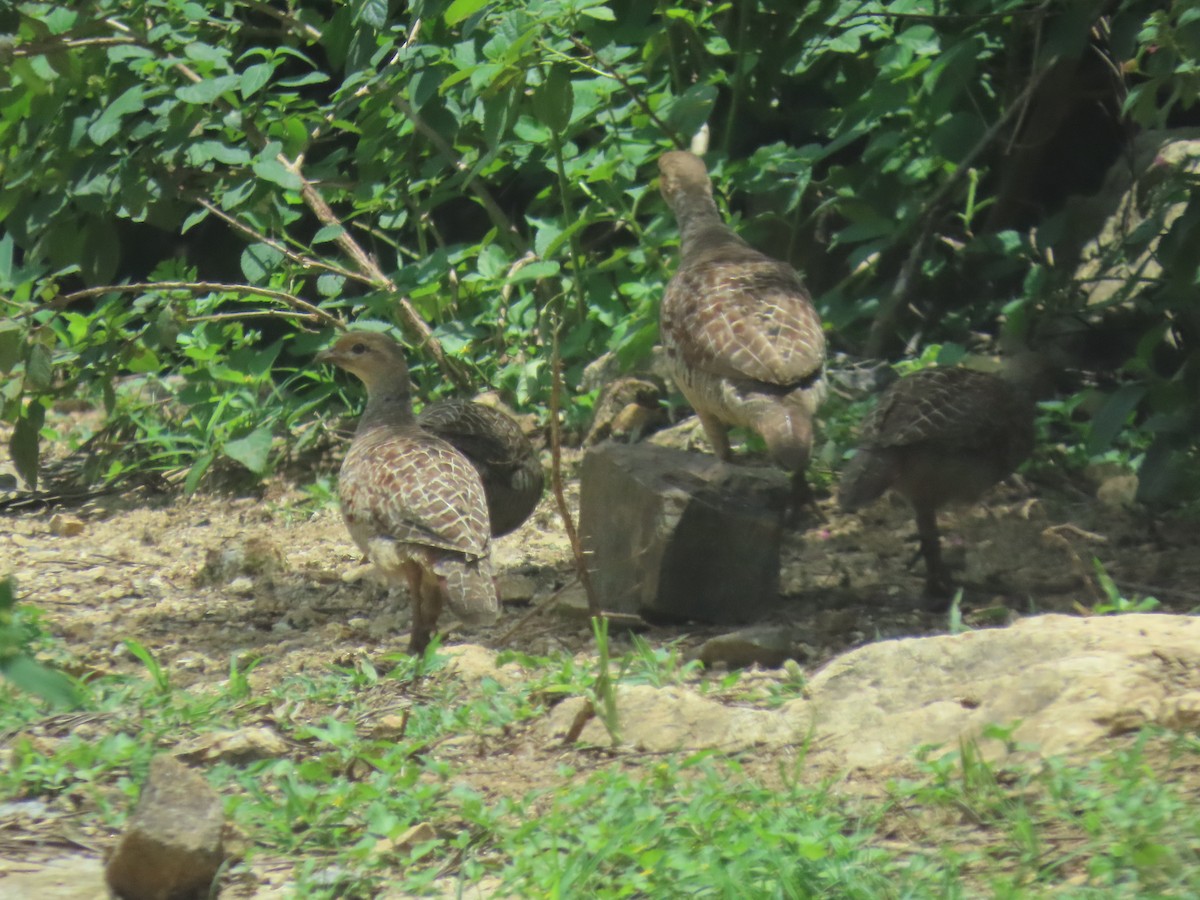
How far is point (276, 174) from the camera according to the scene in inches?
255

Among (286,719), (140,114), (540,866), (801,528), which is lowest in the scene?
(801,528)

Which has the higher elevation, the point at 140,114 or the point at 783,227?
the point at 140,114

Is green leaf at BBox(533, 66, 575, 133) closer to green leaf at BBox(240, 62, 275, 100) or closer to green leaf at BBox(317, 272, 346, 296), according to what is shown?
green leaf at BBox(240, 62, 275, 100)

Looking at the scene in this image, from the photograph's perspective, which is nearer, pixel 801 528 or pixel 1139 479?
pixel 1139 479

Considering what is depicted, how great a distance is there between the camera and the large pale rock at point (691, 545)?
5355mm

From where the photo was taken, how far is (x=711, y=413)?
637cm

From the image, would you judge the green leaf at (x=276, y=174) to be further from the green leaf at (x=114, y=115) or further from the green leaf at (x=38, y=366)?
the green leaf at (x=38, y=366)

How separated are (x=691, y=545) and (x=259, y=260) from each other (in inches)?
115

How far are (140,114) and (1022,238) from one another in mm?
4483

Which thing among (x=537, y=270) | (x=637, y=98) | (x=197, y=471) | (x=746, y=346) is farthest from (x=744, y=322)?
(x=197, y=471)

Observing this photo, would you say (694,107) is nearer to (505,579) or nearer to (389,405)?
(389,405)

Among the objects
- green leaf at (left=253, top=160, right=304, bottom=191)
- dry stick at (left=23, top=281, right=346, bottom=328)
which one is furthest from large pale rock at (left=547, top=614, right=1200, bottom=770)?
dry stick at (left=23, top=281, right=346, bottom=328)

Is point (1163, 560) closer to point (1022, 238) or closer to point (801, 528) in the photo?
point (801, 528)

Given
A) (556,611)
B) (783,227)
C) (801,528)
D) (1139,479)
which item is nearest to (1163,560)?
(1139,479)
